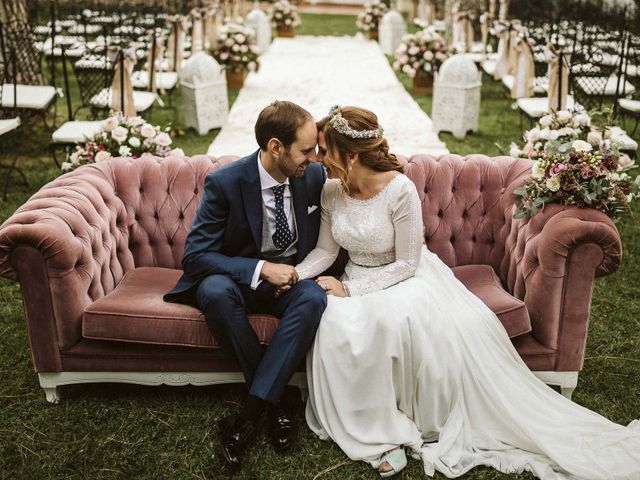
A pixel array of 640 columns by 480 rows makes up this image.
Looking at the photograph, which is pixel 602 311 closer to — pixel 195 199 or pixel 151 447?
pixel 195 199

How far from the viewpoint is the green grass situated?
9.65 ft

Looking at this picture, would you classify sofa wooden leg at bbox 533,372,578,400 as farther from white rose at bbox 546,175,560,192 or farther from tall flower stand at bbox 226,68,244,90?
tall flower stand at bbox 226,68,244,90

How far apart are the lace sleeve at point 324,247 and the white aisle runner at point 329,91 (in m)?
4.32

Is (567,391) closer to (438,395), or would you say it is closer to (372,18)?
(438,395)

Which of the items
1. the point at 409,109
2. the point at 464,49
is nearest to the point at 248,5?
the point at 464,49

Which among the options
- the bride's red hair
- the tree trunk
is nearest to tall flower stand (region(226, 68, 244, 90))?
the tree trunk

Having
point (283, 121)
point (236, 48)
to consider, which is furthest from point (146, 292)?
point (236, 48)

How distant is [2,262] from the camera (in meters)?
3.10

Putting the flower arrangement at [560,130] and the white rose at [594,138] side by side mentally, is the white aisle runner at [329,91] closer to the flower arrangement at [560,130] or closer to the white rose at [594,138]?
the flower arrangement at [560,130]

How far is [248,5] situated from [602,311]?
21662 millimetres

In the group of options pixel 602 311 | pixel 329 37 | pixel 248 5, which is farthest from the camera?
pixel 248 5

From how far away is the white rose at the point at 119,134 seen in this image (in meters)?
4.59

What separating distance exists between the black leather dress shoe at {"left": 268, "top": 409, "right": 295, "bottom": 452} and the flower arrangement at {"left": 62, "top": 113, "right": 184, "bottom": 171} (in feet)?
6.84

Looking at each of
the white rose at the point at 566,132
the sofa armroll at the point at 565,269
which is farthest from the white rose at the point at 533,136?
the sofa armroll at the point at 565,269
